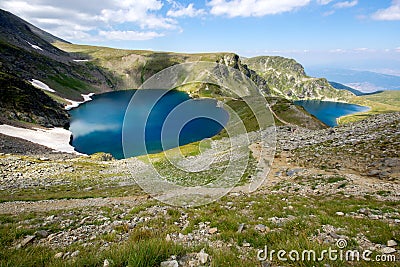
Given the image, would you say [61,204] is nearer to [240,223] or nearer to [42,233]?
[42,233]

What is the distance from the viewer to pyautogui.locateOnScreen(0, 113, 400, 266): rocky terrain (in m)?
6.31

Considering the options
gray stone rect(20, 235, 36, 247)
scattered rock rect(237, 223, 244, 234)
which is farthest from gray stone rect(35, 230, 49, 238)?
scattered rock rect(237, 223, 244, 234)

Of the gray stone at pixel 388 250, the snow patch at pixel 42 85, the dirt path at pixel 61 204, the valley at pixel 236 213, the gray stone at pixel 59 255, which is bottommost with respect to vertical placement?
the dirt path at pixel 61 204

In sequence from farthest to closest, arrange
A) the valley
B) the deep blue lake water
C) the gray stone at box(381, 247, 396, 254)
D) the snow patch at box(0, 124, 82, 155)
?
the deep blue lake water < the snow patch at box(0, 124, 82, 155) < the valley < the gray stone at box(381, 247, 396, 254)

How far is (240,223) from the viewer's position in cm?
962

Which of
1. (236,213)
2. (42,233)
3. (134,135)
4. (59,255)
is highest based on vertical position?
(59,255)

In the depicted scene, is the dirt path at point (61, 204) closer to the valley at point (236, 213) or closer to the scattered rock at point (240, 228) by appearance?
the valley at point (236, 213)

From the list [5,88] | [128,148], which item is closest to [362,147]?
[128,148]

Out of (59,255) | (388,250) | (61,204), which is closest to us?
(388,250)

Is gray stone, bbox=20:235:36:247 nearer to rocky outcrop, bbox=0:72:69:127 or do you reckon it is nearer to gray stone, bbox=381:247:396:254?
gray stone, bbox=381:247:396:254

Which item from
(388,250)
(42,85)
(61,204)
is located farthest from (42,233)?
(42,85)

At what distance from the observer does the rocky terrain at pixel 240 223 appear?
6309 mm

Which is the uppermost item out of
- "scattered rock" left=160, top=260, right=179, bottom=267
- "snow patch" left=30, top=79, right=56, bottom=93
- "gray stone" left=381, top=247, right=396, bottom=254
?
"snow patch" left=30, top=79, right=56, bottom=93

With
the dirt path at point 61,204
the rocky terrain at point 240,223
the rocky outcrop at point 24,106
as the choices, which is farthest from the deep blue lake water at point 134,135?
the rocky terrain at point 240,223
